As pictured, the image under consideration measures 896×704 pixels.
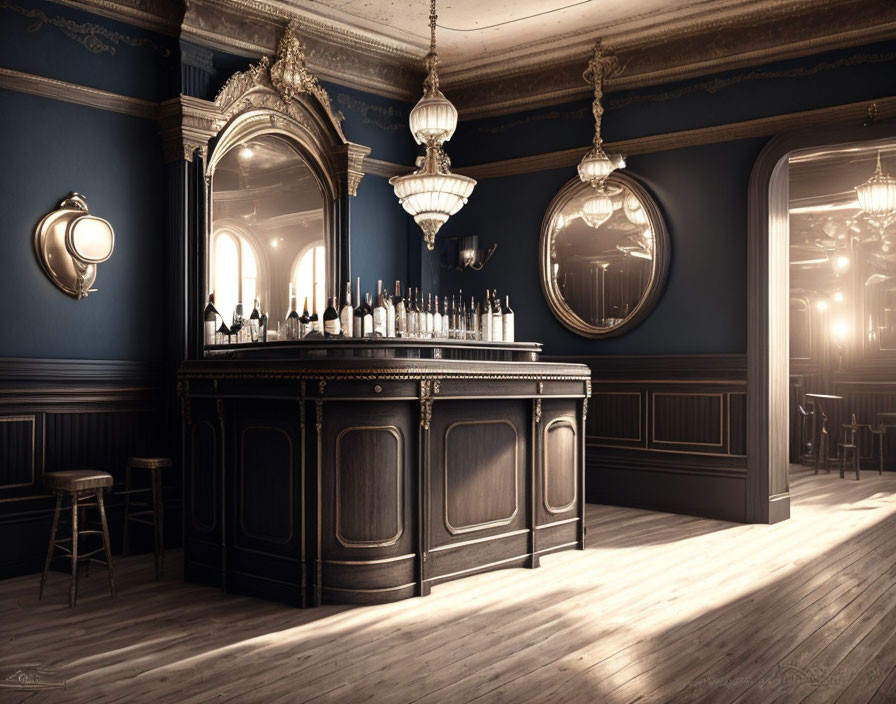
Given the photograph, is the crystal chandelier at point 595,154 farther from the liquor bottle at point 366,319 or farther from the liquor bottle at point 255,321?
the liquor bottle at point 255,321

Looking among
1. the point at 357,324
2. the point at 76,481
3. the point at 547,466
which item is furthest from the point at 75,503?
the point at 547,466

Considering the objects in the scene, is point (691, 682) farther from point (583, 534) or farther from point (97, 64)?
point (97, 64)

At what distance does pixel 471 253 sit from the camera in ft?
30.1

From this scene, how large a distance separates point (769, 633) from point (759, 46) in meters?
5.02

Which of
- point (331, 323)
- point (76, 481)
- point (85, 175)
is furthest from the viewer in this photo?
point (331, 323)


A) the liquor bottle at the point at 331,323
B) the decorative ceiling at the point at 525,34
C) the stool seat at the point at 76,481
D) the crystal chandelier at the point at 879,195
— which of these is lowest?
the stool seat at the point at 76,481

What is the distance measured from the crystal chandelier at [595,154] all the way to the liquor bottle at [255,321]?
302cm

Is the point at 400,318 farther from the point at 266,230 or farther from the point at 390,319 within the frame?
the point at 266,230

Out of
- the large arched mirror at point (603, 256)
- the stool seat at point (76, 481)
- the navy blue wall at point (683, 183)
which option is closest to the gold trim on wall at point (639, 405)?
the navy blue wall at point (683, 183)

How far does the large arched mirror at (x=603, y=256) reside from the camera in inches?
320

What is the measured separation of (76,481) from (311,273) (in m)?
3.58

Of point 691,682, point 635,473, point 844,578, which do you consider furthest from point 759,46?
point 691,682

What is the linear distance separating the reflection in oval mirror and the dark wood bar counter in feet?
6.30

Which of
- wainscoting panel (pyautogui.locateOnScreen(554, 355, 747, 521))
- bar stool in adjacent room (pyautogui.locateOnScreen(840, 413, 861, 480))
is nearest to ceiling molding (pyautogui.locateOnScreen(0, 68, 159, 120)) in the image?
wainscoting panel (pyautogui.locateOnScreen(554, 355, 747, 521))
